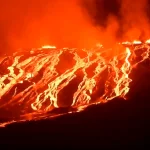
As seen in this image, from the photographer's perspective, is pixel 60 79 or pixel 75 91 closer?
pixel 75 91

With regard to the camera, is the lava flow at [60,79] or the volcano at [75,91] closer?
the volcano at [75,91]

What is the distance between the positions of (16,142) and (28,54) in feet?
23.2

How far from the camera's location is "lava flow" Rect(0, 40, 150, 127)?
15500 mm

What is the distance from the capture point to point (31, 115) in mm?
15078

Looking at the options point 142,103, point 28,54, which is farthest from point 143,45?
point 142,103

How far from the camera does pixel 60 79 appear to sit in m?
17.5

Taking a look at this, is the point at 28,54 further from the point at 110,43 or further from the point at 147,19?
the point at 147,19

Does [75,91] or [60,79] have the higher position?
[60,79]

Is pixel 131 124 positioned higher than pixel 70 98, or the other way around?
pixel 70 98

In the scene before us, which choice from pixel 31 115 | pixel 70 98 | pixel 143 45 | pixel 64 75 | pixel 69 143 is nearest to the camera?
pixel 69 143

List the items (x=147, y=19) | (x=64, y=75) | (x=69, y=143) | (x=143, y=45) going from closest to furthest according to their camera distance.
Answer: (x=69, y=143) < (x=64, y=75) < (x=143, y=45) < (x=147, y=19)

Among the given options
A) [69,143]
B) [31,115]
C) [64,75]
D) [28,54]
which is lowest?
[69,143]

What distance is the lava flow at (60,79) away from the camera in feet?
50.9

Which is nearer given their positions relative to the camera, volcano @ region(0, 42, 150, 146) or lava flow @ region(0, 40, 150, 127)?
volcano @ region(0, 42, 150, 146)
